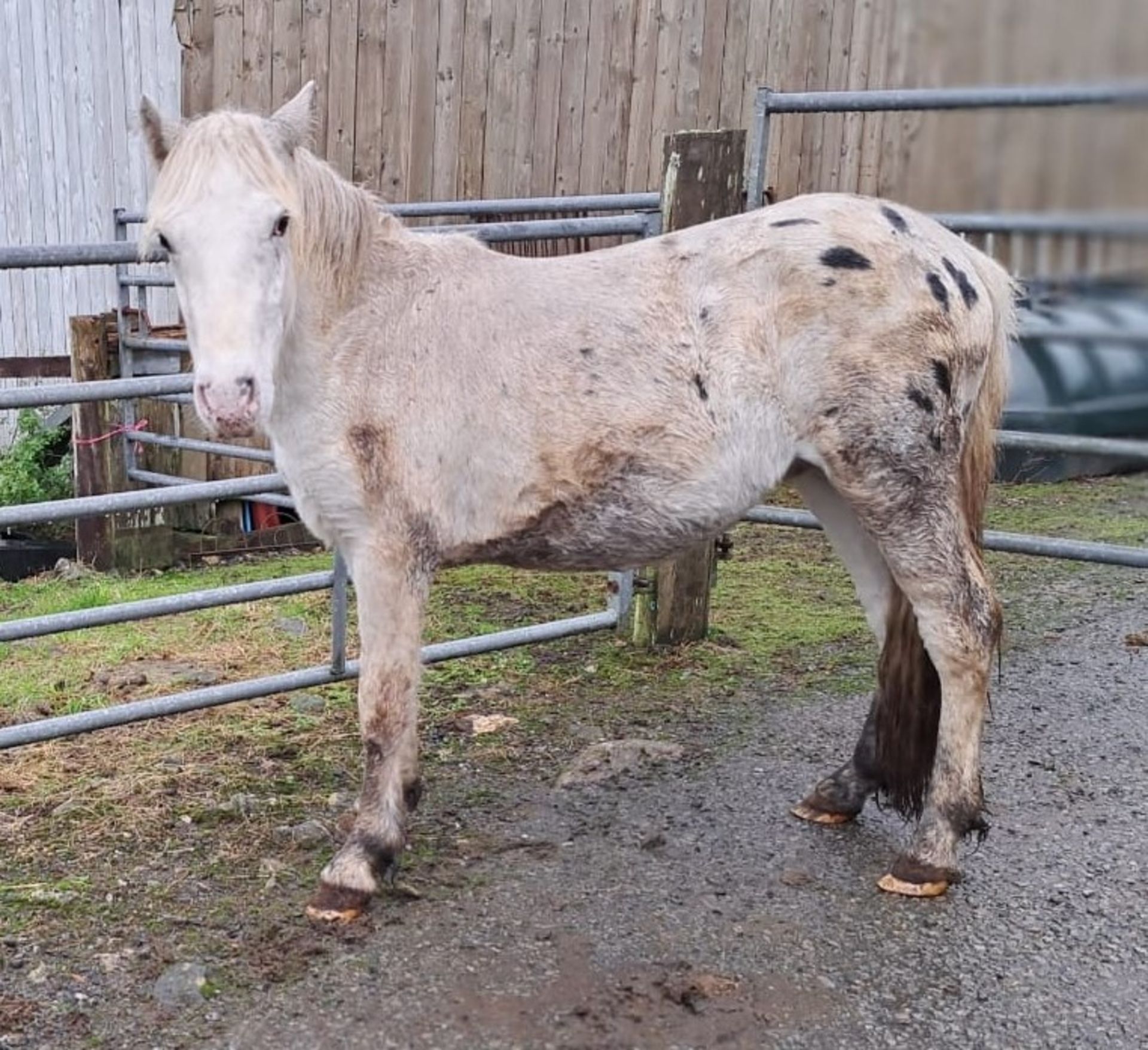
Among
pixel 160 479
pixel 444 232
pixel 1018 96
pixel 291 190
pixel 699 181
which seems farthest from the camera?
pixel 160 479

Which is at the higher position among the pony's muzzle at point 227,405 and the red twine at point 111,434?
the pony's muzzle at point 227,405

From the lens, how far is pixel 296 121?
300cm

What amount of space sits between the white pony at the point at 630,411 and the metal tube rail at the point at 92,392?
0.66 metres

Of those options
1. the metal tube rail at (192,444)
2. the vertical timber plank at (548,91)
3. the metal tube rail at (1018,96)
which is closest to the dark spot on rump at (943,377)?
the metal tube rail at (1018,96)

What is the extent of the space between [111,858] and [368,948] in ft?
2.94

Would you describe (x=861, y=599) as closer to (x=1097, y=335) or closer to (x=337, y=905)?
(x=337, y=905)

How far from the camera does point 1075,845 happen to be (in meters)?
3.54

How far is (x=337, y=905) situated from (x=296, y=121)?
76.9 inches

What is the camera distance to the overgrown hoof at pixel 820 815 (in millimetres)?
3684

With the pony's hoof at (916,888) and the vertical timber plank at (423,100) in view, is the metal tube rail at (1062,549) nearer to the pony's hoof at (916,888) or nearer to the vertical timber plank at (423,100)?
the pony's hoof at (916,888)

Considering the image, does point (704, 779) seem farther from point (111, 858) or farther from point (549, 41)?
point (549, 41)

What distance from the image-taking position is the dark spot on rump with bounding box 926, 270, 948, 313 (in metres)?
3.16

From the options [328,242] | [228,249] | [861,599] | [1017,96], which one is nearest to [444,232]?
[328,242]

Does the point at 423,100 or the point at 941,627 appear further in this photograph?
the point at 423,100
